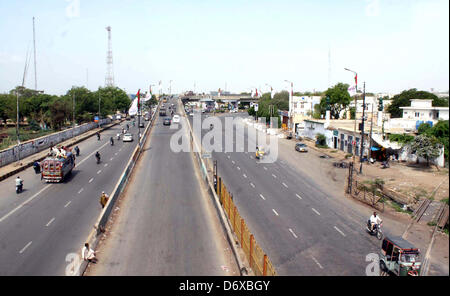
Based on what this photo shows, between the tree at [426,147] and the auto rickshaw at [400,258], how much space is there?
2030 centimetres

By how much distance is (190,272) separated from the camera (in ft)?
47.7

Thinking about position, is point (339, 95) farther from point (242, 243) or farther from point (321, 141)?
point (242, 243)

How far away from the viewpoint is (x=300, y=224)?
20984 millimetres

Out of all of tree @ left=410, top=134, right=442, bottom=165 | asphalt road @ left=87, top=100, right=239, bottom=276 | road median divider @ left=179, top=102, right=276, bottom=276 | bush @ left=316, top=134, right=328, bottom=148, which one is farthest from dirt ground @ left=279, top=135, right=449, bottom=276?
asphalt road @ left=87, top=100, right=239, bottom=276

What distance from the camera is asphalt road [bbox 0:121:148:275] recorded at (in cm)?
1558

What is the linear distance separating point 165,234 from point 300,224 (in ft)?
24.2

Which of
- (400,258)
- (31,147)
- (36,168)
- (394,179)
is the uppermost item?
(31,147)

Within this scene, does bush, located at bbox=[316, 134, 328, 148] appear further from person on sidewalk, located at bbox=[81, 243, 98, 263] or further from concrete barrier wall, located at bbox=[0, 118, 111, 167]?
person on sidewalk, located at bbox=[81, 243, 98, 263]

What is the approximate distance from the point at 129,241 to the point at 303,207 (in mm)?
11569

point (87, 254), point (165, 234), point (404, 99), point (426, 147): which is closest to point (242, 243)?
point (165, 234)

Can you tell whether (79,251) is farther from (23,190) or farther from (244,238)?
(23,190)

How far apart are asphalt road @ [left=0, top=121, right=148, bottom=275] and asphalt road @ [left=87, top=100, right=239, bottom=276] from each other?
1.63m
